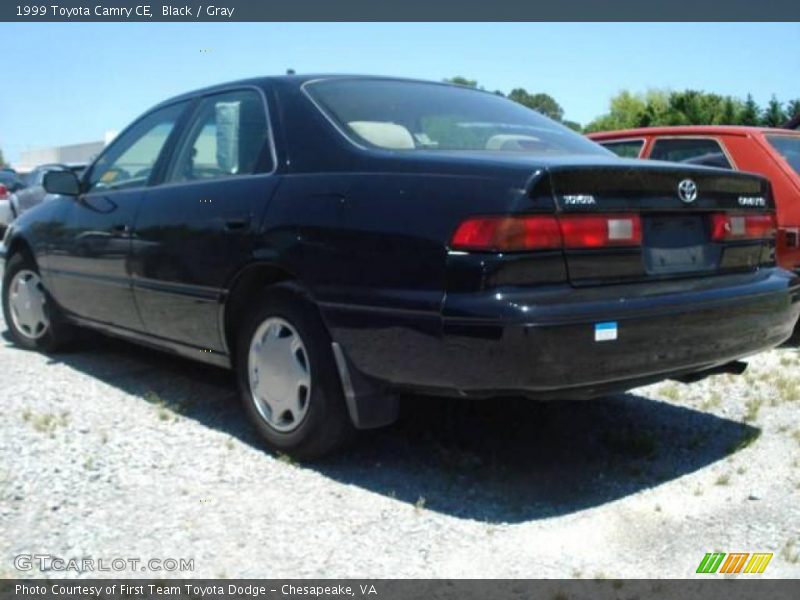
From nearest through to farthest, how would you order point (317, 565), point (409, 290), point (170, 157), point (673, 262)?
1. point (317, 565)
2. point (409, 290)
3. point (673, 262)
4. point (170, 157)

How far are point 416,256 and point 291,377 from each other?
3.04ft

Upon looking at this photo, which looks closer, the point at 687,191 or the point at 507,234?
the point at 507,234

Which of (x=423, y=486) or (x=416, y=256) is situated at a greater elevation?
(x=416, y=256)

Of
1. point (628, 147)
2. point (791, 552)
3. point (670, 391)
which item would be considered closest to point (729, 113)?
point (628, 147)

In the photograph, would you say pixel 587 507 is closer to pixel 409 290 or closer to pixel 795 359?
pixel 409 290

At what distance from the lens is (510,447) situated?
406 centimetres

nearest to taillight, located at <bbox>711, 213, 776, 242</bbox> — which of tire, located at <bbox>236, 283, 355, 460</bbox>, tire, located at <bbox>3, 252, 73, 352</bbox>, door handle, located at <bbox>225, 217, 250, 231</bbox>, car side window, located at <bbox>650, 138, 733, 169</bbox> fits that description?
tire, located at <bbox>236, 283, 355, 460</bbox>

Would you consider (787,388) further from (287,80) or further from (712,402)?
(287,80)

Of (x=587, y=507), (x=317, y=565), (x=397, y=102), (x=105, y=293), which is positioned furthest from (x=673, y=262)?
(x=105, y=293)

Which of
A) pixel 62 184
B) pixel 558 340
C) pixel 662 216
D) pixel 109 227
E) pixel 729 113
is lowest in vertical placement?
pixel 558 340

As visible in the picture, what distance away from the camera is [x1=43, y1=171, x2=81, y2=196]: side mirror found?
17.8 ft

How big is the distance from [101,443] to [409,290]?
171cm

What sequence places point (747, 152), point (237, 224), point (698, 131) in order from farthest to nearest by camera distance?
point (698, 131), point (747, 152), point (237, 224)

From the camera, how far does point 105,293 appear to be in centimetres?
505
